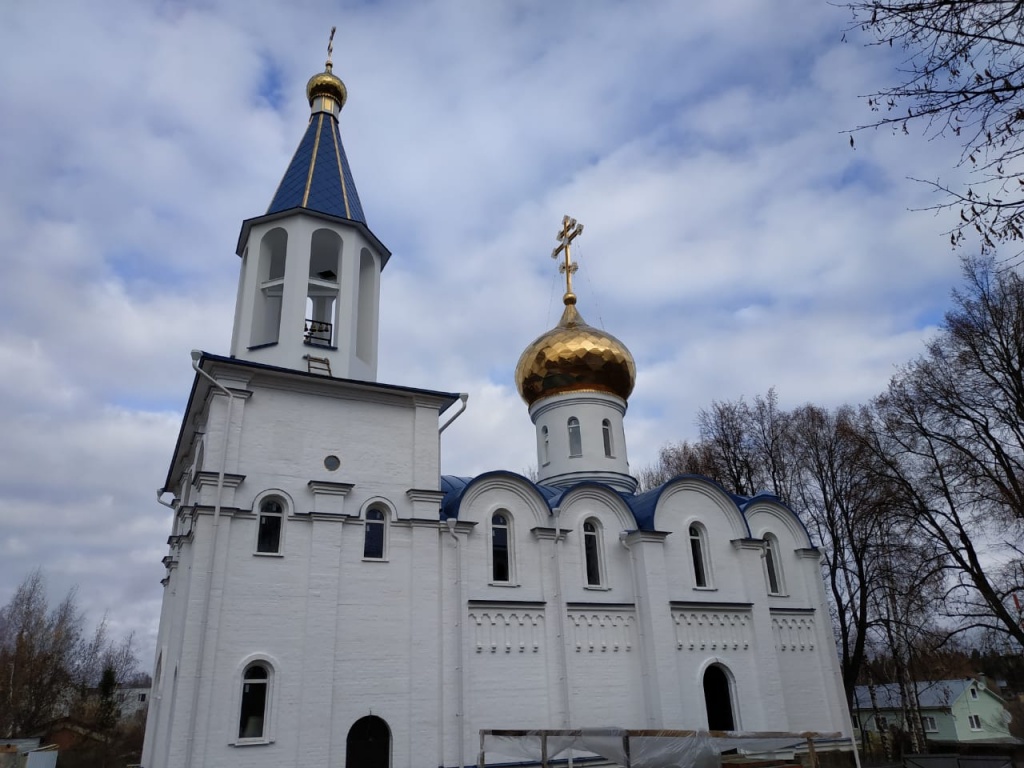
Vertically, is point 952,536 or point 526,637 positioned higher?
point 952,536

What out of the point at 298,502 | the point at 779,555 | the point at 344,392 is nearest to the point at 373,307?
the point at 344,392

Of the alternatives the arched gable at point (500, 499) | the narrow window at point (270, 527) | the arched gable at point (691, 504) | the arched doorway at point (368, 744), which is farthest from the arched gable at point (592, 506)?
the narrow window at point (270, 527)

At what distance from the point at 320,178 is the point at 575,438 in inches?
331

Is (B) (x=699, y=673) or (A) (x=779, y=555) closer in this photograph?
(B) (x=699, y=673)

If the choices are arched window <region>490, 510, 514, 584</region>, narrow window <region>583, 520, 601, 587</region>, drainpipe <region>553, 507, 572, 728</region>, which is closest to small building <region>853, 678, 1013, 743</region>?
narrow window <region>583, 520, 601, 587</region>

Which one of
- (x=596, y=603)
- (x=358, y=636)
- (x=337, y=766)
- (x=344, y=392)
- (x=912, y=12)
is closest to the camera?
(x=912, y=12)

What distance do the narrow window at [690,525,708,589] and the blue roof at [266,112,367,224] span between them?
9.25 meters

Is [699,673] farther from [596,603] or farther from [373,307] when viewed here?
[373,307]

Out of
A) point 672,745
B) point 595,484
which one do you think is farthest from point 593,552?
point 672,745

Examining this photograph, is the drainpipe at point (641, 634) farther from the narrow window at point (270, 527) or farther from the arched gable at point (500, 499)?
the narrow window at point (270, 527)

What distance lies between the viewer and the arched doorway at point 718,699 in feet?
44.1

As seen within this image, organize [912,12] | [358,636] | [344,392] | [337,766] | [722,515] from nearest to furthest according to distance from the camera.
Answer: [912,12] < [337,766] < [358,636] < [344,392] < [722,515]

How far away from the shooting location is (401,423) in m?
12.7

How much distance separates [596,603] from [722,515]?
12.3ft
